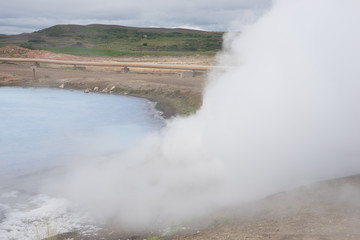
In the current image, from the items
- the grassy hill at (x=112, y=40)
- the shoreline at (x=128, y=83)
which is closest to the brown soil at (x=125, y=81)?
the shoreline at (x=128, y=83)

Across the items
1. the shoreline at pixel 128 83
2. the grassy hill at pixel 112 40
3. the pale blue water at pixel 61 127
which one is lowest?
the pale blue water at pixel 61 127

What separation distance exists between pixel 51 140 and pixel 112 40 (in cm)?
6653

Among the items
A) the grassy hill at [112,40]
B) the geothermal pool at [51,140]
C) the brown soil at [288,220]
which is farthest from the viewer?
the grassy hill at [112,40]

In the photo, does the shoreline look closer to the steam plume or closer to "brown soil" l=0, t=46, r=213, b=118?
"brown soil" l=0, t=46, r=213, b=118

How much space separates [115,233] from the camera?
5199 millimetres

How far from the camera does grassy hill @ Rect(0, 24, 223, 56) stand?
5634 centimetres

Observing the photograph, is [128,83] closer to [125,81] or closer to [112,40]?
[125,81]

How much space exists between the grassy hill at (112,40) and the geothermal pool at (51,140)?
95.7 feet

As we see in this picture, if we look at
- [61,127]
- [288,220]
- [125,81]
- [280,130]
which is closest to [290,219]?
[288,220]

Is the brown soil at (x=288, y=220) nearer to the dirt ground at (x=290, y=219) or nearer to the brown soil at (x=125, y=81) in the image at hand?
the dirt ground at (x=290, y=219)

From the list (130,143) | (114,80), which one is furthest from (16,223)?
(114,80)

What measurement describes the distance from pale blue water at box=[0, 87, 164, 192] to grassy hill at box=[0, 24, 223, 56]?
2814cm

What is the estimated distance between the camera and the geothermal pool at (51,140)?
5785 mm

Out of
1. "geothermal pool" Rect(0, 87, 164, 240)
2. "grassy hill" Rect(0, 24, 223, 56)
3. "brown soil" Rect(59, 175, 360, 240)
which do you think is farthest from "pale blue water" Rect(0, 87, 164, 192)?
"grassy hill" Rect(0, 24, 223, 56)
